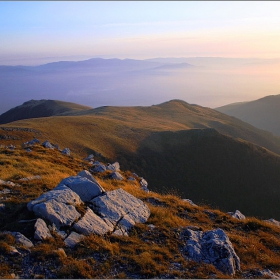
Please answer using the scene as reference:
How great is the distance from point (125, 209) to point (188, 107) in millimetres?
96550

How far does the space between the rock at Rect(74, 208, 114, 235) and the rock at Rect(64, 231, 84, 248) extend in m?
0.22

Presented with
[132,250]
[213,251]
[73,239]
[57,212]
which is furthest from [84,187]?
[213,251]

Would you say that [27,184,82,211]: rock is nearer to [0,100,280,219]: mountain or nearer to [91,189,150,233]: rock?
[91,189,150,233]: rock

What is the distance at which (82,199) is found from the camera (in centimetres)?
1023

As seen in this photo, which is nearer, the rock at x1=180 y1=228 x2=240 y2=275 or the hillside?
the hillside

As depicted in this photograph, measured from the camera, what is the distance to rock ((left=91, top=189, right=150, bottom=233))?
372 inches

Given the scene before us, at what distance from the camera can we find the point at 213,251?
8414 millimetres

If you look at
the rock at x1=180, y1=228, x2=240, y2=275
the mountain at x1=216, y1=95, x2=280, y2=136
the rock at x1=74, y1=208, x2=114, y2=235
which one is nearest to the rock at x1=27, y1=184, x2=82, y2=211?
the rock at x1=74, y1=208, x2=114, y2=235

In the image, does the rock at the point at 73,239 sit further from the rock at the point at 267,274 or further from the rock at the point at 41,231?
the rock at the point at 267,274

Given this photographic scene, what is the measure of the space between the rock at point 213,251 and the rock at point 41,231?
12.5ft

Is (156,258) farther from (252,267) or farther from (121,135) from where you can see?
(121,135)

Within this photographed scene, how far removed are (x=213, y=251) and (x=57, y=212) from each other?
15.3ft

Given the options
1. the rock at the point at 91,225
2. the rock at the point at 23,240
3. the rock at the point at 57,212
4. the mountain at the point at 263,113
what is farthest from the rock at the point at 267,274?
the mountain at the point at 263,113

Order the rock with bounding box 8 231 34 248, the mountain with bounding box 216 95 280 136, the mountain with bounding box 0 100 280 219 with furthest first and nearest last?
the mountain with bounding box 216 95 280 136 → the mountain with bounding box 0 100 280 219 → the rock with bounding box 8 231 34 248
